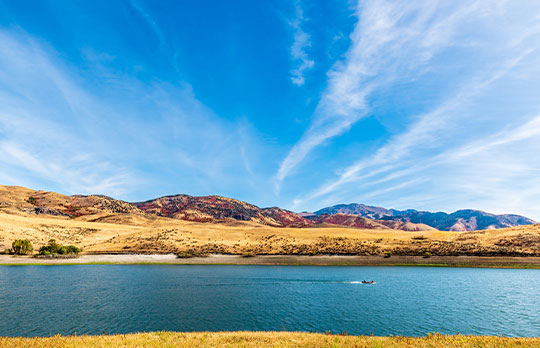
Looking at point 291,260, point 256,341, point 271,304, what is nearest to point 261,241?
point 291,260

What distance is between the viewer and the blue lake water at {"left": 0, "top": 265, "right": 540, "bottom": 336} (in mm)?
32062

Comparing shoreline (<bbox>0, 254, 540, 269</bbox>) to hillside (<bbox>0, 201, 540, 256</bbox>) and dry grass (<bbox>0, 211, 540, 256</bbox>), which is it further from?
dry grass (<bbox>0, 211, 540, 256</bbox>)

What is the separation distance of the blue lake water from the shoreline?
21671 millimetres

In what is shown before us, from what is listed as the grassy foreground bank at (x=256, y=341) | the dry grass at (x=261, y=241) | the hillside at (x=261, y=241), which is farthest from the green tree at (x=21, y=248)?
the grassy foreground bank at (x=256, y=341)

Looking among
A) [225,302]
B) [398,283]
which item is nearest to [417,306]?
[398,283]

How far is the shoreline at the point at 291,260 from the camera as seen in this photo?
295 feet

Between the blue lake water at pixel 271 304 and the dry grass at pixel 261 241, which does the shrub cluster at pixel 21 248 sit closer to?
the dry grass at pixel 261 241

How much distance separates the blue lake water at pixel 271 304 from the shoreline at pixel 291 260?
71.1 feet

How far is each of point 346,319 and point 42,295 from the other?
45947 millimetres

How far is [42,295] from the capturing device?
4734cm

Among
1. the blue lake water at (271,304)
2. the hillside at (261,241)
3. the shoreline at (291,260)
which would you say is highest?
Result: the hillside at (261,241)

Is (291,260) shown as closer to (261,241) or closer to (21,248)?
(261,241)

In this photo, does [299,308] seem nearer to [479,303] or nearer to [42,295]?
[479,303]

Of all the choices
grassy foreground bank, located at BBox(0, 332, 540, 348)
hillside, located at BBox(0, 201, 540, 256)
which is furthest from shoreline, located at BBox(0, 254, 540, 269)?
grassy foreground bank, located at BBox(0, 332, 540, 348)
